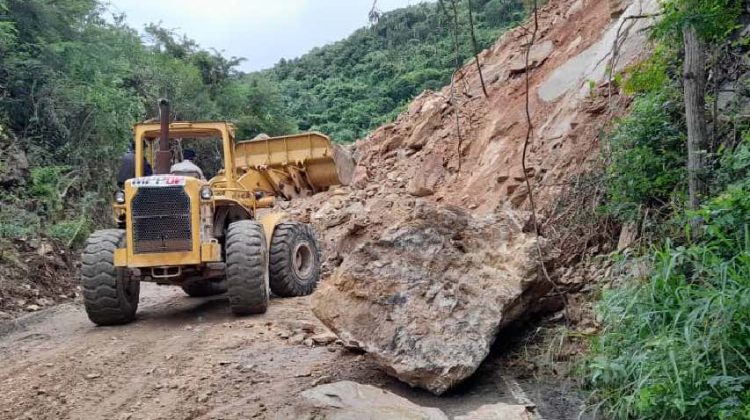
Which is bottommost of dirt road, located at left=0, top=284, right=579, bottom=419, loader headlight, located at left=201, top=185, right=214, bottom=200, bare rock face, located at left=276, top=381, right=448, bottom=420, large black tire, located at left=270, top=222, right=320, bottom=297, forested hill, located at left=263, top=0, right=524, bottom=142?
dirt road, located at left=0, top=284, right=579, bottom=419

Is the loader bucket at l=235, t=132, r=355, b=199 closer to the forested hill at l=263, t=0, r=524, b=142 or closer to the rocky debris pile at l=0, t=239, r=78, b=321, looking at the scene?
the rocky debris pile at l=0, t=239, r=78, b=321

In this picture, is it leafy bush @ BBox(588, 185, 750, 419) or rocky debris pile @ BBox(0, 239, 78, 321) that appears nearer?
leafy bush @ BBox(588, 185, 750, 419)

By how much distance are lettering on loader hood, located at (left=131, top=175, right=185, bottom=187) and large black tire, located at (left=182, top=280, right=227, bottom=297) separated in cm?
208

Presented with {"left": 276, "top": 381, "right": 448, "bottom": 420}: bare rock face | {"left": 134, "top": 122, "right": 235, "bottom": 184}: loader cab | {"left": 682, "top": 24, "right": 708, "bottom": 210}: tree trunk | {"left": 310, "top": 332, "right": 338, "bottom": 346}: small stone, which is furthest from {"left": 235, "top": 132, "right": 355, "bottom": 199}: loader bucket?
{"left": 276, "top": 381, "right": 448, "bottom": 420}: bare rock face

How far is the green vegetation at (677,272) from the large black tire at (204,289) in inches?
204

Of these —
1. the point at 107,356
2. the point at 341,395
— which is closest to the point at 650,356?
the point at 341,395

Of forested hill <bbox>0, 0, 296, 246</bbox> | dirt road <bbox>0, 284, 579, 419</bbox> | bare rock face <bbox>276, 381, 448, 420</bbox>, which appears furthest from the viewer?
forested hill <bbox>0, 0, 296, 246</bbox>

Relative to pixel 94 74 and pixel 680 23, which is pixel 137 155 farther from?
pixel 94 74

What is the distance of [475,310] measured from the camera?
4230 millimetres

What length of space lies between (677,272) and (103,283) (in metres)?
5.07

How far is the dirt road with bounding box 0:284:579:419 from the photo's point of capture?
3943 millimetres

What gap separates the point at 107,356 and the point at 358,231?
234cm

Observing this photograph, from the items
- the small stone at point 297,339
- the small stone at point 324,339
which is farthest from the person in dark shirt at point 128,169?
the small stone at point 324,339

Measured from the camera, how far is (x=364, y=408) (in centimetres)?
350
